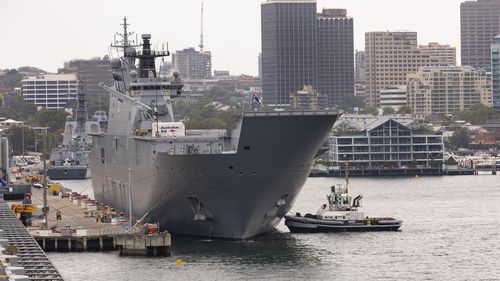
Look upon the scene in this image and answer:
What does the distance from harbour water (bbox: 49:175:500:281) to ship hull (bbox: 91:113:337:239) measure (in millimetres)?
1081

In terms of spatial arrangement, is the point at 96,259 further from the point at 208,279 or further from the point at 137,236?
the point at 208,279

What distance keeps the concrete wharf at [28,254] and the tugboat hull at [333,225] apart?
1620cm

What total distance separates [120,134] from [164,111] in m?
3.62

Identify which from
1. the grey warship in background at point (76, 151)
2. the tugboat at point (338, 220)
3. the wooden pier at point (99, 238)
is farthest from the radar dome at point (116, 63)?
the grey warship in background at point (76, 151)

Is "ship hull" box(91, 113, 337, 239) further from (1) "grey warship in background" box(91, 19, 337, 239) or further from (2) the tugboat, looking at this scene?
(2) the tugboat

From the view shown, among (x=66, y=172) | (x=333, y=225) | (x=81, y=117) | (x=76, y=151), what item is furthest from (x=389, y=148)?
(x=333, y=225)

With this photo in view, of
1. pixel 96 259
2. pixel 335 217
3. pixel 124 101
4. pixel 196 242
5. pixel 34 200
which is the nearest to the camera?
pixel 96 259

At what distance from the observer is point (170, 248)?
69812mm

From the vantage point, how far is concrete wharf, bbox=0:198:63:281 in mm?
46281

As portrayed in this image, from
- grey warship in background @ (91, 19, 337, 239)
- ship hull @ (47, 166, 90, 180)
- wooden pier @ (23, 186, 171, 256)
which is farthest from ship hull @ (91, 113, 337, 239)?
ship hull @ (47, 166, 90, 180)

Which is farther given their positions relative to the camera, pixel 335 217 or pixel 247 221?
pixel 335 217

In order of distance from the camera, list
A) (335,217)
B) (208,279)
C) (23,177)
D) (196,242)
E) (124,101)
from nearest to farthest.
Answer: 1. (208,279)
2. (196,242)
3. (335,217)
4. (124,101)
5. (23,177)

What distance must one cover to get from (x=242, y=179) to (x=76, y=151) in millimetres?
97273

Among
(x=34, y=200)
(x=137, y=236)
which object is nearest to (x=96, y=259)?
(x=137, y=236)
